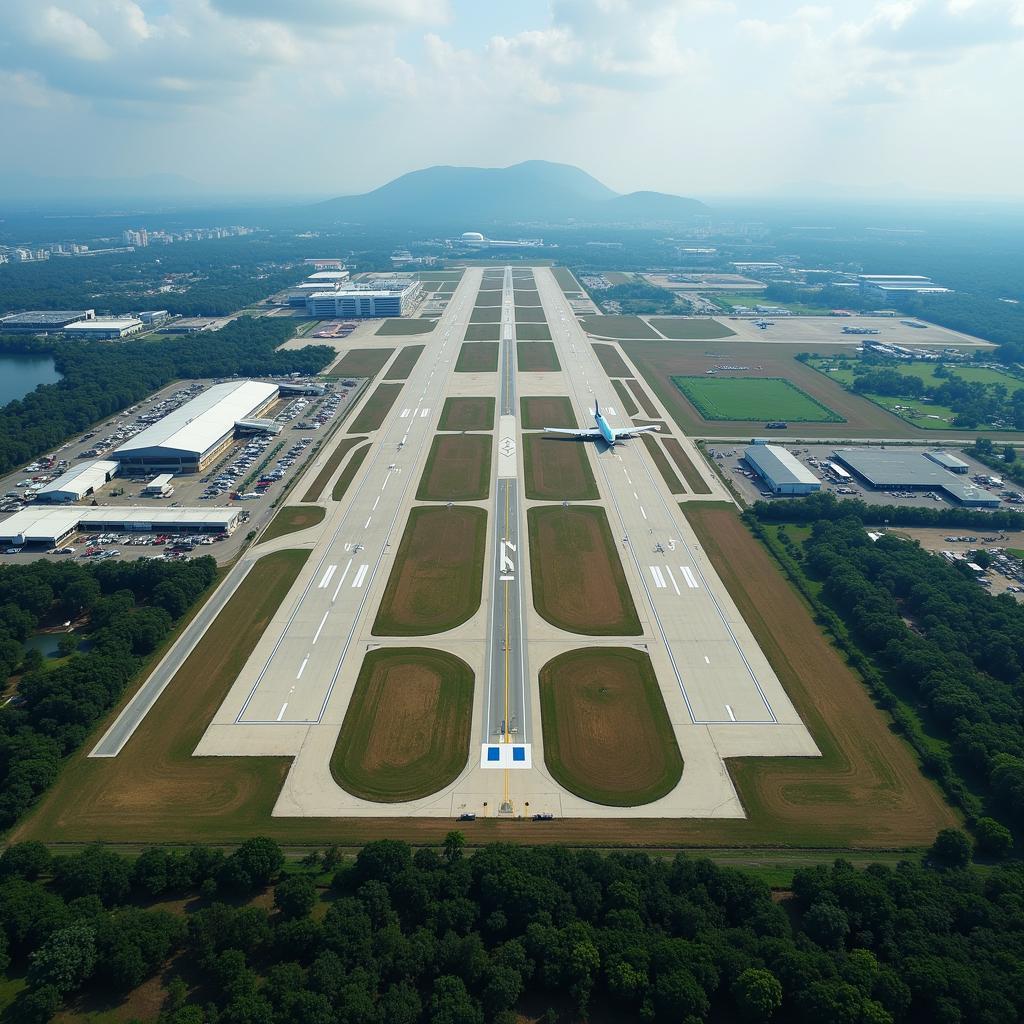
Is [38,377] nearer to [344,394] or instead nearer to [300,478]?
[344,394]

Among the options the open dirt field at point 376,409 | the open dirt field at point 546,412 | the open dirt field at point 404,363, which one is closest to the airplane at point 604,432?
the open dirt field at point 546,412

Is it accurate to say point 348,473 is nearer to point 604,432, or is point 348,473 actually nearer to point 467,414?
point 467,414

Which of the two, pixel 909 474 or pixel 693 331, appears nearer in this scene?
pixel 909 474

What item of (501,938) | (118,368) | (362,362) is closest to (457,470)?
(362,362)

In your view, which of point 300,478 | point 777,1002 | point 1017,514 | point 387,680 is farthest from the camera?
point 300,478

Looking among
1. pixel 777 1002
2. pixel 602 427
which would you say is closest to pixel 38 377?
pixel 602 427

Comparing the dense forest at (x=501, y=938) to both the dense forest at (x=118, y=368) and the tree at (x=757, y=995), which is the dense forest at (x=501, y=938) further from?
the dense forest at (x=118, y=368)

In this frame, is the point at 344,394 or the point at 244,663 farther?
the point at 344,394
